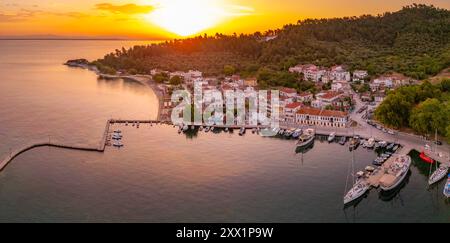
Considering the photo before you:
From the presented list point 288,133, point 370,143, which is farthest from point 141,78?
point 370,143

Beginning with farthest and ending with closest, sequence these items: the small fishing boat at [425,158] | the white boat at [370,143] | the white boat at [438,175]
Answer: the white boat at [370,143]
the small fishing boat at [425,158]
the white boat at [438,175]

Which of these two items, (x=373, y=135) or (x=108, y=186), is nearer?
(x=108, y=186)

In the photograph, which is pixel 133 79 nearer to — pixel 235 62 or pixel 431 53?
pixel 235 62

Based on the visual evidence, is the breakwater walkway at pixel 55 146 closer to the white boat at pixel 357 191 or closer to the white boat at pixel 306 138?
the white boat at pixel 306 138

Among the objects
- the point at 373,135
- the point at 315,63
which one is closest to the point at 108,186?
the point at 373,135

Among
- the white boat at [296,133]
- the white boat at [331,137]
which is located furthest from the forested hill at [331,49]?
the white boat at [296,133]

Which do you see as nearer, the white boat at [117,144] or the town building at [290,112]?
the white boat at [117,144]
